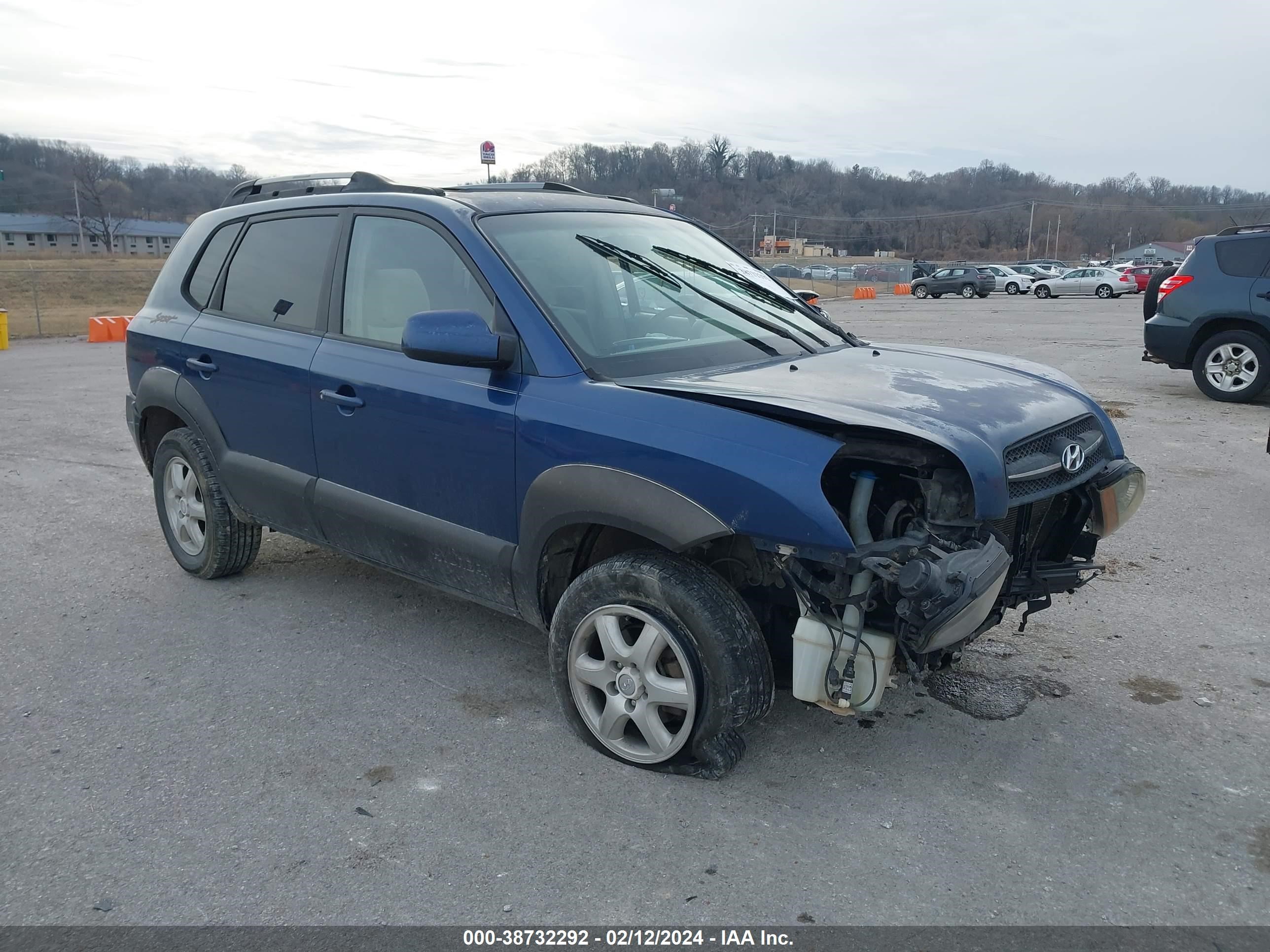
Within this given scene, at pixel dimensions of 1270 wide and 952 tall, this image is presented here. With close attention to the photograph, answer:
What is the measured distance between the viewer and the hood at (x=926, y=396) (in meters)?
2.86

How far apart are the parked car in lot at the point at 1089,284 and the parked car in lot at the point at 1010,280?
6.83 ft

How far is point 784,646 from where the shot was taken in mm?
3332

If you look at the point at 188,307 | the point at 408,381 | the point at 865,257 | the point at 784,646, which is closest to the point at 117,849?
the point at 408,381

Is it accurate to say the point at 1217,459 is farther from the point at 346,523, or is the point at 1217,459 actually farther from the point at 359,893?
the point at 359,893

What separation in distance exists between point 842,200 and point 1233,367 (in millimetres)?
122537

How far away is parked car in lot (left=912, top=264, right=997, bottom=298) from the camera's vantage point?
43.0m

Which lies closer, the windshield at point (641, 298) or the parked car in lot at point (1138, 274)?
the windshield at point (641, 298)

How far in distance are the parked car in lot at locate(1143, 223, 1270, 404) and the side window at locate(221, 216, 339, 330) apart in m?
9.80

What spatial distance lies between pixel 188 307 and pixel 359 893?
342 cm

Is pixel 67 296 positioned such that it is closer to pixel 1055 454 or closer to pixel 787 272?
pixel 787 272

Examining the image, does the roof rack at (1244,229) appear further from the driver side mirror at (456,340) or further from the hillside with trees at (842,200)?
the hillside with trees at (842,200)

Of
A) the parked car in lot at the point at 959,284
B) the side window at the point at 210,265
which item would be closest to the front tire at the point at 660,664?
the side window at the point at 210,265
